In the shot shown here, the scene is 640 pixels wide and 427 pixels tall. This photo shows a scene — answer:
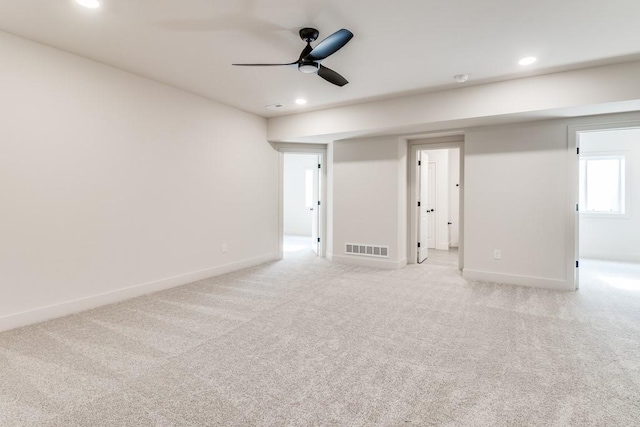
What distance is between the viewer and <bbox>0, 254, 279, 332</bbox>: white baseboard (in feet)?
9.53

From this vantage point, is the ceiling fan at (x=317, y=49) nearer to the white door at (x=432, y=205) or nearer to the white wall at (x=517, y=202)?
the white wall at (x=517, y=202)

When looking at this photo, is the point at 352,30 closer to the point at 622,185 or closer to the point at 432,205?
the point at 432,205

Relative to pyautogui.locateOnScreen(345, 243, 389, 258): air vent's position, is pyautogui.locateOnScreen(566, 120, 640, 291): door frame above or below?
above

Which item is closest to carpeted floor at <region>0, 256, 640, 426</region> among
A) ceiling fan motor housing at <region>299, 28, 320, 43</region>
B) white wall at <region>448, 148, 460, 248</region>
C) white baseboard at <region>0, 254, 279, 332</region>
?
white baseboard at <region>0, 254, 279, 332</region>

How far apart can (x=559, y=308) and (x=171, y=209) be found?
4.77 meters

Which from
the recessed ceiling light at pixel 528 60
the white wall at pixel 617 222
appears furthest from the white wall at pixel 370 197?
the white wall at pixel 617 222

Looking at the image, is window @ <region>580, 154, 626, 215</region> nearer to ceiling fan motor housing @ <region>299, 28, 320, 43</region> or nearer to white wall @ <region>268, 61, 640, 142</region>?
white wall @ <region>268, 61, 640, 142</region>

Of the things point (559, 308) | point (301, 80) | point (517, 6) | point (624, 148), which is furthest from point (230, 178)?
point (624, 148)

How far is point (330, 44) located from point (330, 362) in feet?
7.92

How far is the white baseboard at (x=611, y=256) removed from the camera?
6047mm

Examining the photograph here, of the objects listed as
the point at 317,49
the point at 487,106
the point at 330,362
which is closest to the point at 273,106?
the point at 317,49

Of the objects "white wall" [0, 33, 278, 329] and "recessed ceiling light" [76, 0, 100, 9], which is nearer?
→ "recessed ceiling light" [76, 0, 100, 9]

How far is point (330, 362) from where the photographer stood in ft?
7.66

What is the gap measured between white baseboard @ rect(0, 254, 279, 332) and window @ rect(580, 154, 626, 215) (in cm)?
721
